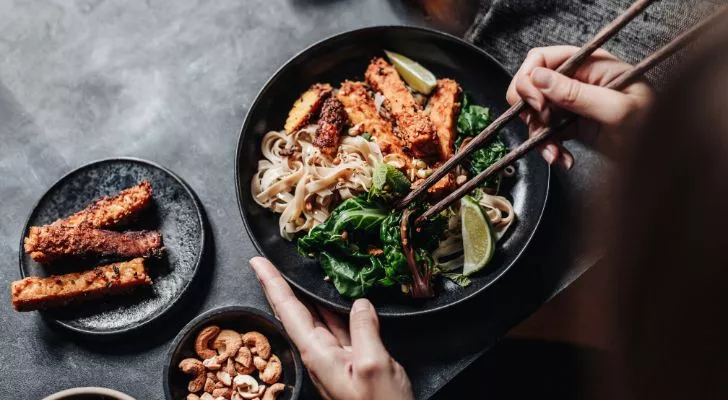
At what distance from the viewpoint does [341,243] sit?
9.89 ft

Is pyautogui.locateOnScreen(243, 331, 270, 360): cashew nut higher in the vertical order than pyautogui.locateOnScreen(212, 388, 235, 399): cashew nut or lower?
higher

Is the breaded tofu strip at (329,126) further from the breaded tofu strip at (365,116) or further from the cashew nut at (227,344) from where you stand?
the cashew nut at (227,344)

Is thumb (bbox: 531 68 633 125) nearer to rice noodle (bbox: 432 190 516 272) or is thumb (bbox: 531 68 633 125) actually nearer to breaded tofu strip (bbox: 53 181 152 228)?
rice noodle (bbox: 432 190 516 272)

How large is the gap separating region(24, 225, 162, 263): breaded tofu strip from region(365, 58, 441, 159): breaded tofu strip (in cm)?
143

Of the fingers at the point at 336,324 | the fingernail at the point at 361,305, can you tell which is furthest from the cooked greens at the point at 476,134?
the fingers at the point at 336,324

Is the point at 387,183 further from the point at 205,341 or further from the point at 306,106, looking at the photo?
the point at 205,341

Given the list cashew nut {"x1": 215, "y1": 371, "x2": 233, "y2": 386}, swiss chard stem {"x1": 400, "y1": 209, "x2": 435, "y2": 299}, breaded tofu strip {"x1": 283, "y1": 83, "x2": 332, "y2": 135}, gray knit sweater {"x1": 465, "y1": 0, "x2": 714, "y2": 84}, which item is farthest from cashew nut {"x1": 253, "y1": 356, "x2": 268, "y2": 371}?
gray knit sweater {"x1": 465, "y1": 0, "x2": 714, "y2": 84}

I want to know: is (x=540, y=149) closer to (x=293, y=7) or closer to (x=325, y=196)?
(x=325, y=196)

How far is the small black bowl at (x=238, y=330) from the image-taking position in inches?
113

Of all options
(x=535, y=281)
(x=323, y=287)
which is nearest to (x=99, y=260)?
(x=323, y=287)

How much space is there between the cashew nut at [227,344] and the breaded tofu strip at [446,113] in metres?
1.46

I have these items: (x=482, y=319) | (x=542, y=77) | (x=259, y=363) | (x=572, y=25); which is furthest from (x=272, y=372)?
(x=572, y=25)

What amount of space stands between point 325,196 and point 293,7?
1296mm

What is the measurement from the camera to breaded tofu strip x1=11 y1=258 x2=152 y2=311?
2967 mm
